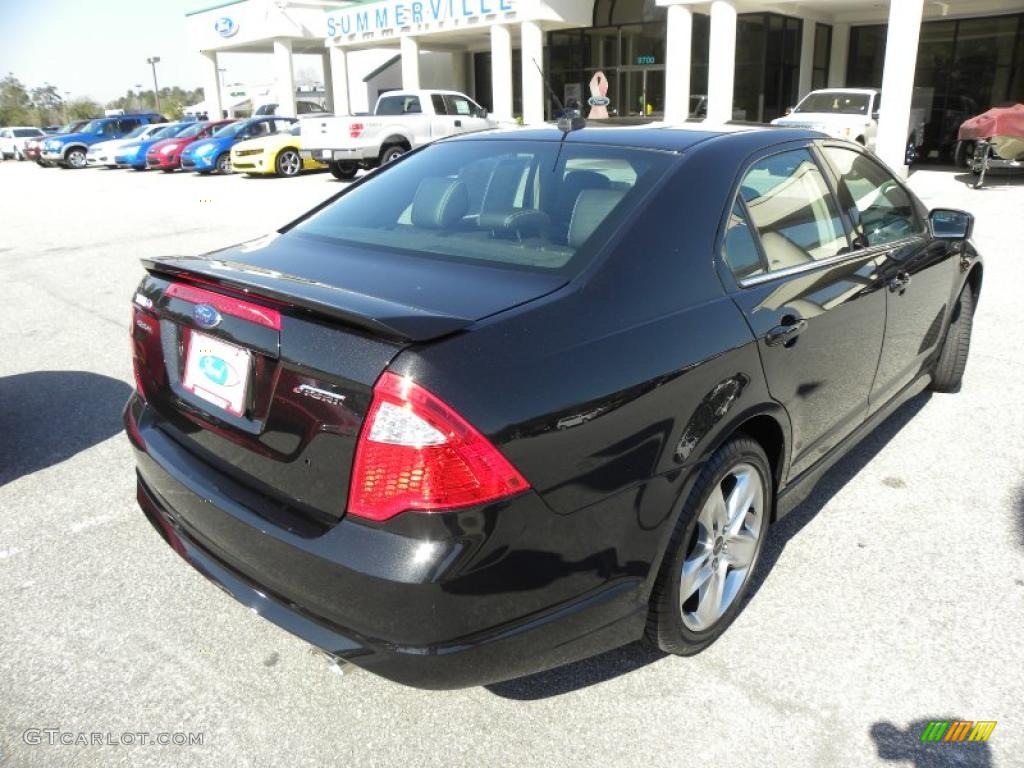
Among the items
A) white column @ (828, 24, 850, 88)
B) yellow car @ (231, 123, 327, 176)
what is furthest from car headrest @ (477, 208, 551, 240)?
white column @ (828, 24, 850, 88)

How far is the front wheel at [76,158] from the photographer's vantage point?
30031mm

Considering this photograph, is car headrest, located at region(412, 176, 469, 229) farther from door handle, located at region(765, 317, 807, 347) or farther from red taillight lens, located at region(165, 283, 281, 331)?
door handle, located at region(765, 317, 807, 347)

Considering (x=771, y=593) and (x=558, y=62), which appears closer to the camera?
(x=771, y=593)

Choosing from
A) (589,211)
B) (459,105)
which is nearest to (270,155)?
(459,105)

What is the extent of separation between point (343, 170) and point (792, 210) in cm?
1807

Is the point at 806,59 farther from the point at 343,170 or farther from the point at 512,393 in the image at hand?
the point at 512,393

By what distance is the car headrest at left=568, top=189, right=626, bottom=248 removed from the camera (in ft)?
8.29

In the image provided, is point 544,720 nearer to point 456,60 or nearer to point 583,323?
point 583,323

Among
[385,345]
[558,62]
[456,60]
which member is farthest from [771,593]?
[456,60]

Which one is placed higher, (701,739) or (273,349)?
(273,349)

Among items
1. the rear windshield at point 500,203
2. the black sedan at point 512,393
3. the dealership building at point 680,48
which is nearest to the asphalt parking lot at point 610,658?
the black sedan at point 512,393

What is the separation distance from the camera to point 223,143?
76.0 ft

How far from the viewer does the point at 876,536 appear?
11.0ft

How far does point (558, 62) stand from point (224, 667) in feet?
106
